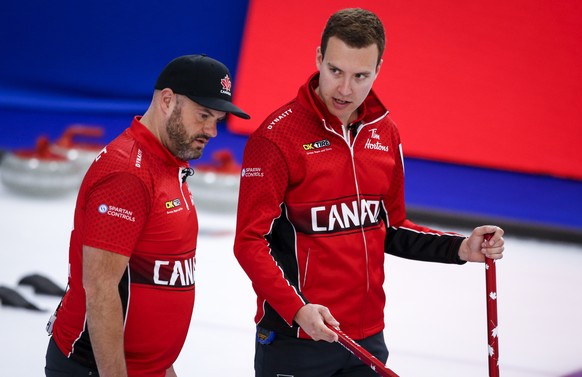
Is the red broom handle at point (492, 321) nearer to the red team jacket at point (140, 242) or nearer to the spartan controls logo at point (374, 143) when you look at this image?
the spartan controls logo at point (374, 143)

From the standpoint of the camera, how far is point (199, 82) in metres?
2.32

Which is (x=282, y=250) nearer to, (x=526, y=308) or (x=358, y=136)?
(x=358, y=136)

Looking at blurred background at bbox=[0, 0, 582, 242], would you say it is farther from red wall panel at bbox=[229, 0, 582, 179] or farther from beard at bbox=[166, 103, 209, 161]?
beard at bbox=[166, 103, 209, 161]

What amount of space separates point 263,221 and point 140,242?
35 cm

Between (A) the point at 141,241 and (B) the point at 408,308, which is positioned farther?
(B) the point at 408,308

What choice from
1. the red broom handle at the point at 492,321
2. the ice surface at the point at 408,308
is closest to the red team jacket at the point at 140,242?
the red broom handle at the point at 492,321

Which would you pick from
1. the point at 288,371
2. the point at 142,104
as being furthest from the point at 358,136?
the point at 142,104

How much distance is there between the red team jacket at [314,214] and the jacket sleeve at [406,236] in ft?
0.31

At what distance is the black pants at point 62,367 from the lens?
2342mm

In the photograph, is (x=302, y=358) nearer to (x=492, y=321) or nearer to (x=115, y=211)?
(x=492, y=321)

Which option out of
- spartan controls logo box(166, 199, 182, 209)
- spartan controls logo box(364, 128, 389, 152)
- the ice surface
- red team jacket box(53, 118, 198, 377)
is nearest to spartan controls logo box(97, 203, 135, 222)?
red team jacket box(53, 118, 198, 377)

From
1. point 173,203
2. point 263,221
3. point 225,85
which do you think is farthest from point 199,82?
point 263,221

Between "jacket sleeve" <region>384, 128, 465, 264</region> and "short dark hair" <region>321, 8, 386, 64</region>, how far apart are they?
0.37 metres

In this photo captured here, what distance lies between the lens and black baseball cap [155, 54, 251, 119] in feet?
7.61
